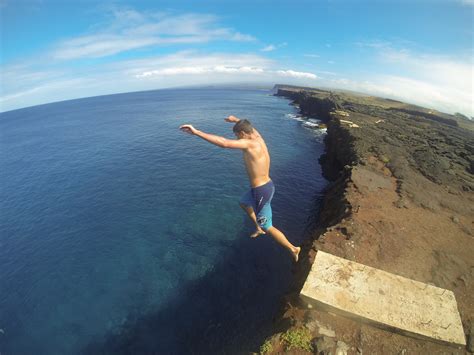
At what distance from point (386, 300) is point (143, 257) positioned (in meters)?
13.2

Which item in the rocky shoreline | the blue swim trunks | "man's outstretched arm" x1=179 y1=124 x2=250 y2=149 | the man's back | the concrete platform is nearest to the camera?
"man's outstretched arm" x1=179 y1=124 x2=250 y2=149

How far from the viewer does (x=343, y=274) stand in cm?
628

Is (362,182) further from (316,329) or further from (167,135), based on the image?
A: (167,135)

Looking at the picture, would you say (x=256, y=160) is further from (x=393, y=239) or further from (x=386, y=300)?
(x=393, y=239)

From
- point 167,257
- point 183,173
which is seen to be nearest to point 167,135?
point 183,173

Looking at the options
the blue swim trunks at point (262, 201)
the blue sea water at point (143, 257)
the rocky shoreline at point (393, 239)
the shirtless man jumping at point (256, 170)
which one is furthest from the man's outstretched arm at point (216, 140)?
the blue sea water at point (143, 257)

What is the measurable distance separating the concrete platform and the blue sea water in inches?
203

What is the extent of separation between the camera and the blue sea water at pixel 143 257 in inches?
408

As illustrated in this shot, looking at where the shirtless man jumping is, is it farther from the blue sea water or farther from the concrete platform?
the blue sea water

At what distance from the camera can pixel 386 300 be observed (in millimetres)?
5641

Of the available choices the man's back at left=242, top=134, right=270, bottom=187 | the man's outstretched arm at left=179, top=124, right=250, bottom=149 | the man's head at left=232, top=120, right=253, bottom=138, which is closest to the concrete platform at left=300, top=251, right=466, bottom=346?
the man's back at left=242, top=134, right=270, bottom=187

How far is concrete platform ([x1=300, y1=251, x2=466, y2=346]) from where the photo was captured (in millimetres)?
5156

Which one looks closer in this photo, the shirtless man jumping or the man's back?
the shirtless man jumping

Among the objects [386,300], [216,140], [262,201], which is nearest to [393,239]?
[386,300]
